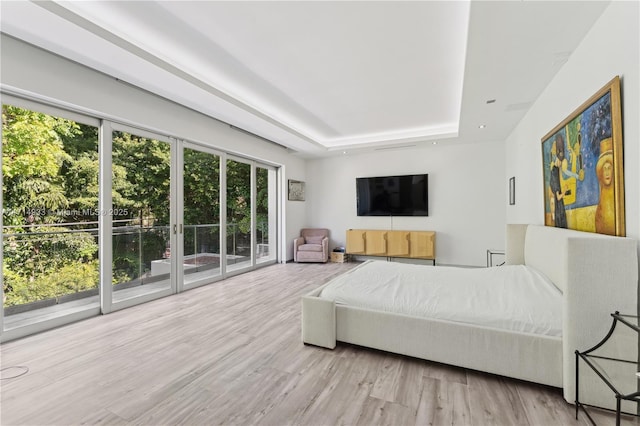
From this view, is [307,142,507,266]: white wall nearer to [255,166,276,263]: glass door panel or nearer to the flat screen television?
the flat screen television

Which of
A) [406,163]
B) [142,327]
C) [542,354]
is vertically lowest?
[142,327]

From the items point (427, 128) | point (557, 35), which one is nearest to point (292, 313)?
point (557, 35)

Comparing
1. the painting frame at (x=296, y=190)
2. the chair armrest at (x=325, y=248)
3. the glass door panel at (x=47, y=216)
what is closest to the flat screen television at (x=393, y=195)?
the chair armrest at (x=325, y=248)

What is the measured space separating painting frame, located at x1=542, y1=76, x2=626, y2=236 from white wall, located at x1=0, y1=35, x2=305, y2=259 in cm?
462

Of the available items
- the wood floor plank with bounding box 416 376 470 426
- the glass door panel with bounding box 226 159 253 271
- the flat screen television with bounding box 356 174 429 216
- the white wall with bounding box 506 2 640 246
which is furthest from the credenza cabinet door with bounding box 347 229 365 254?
the wood floor plank with bounding box 416 376 470 426

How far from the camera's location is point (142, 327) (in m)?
2.88

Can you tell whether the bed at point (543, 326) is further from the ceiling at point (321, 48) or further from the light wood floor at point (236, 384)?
the ceiling at point (321, 48)

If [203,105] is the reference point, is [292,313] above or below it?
below

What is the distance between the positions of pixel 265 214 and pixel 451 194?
4.21 metres

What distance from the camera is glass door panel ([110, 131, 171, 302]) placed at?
11.4ft

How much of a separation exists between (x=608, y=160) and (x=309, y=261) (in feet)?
17.7

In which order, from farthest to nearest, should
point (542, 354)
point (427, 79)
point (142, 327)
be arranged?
point (427, 79) < point (142, 327) < point (542, 354)

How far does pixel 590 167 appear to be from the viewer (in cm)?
209

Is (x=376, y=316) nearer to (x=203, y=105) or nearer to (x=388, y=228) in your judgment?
(x=203, y=105)
